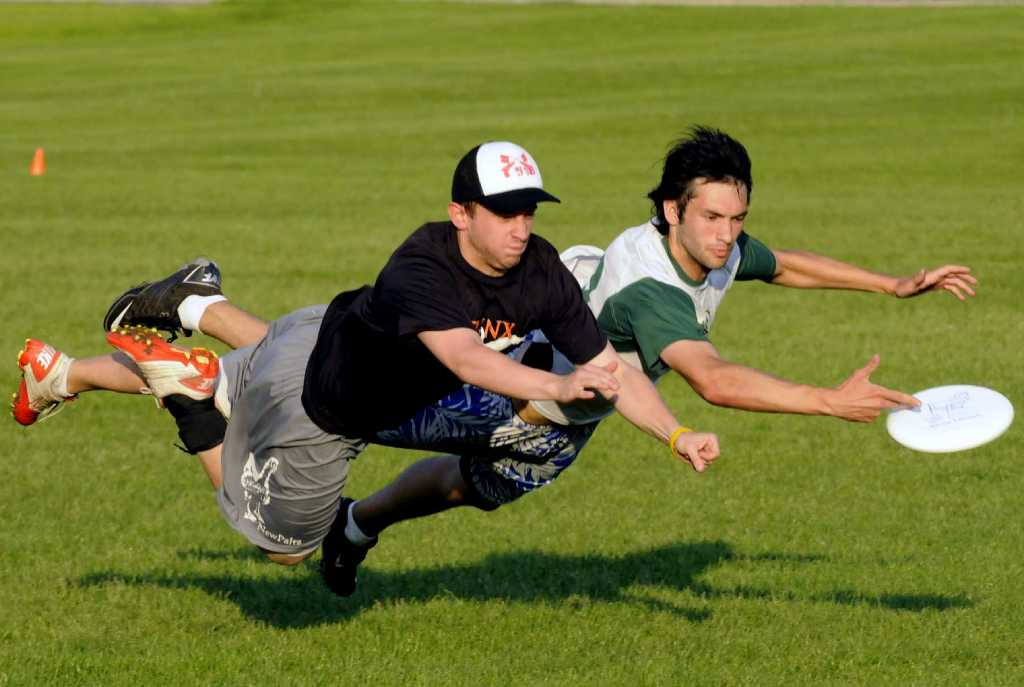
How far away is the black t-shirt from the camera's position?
7.40 m

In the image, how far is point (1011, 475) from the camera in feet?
40.4

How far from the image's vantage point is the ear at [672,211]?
8.22m

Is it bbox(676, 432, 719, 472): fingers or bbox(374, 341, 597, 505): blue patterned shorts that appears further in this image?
bbox(374, 341, 597, 505): blue patterned shorts

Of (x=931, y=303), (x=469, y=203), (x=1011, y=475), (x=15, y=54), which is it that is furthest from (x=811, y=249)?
(x=15, y=54)

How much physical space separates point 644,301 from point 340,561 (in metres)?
2.45

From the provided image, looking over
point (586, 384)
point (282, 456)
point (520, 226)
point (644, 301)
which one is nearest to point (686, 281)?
point (644, 301)

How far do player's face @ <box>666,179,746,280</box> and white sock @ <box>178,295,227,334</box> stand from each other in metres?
2.68

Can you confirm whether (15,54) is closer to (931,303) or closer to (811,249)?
(811,249)

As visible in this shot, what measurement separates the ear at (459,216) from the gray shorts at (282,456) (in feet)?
4.65

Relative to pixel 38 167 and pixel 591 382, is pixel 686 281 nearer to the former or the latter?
pixel 591 382

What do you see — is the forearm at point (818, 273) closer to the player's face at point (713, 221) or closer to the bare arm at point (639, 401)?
the player's face at point (713, 221)

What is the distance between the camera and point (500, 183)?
737 centimetres

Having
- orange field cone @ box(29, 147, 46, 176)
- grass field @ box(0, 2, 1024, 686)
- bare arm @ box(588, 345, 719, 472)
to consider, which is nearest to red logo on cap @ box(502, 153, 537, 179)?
bare arm @ box(588, 345, 719, 472)

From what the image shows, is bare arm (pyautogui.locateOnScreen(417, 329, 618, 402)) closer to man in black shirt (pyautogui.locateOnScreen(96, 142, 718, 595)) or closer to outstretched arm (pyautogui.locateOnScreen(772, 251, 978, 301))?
man in black shirt (pyautogui.locateOnScreen(96, 142, 718, 595))
